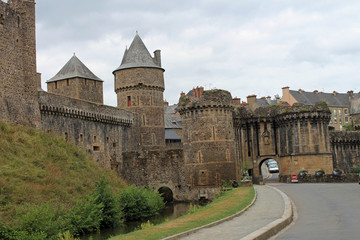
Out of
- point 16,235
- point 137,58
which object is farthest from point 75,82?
point 16,235

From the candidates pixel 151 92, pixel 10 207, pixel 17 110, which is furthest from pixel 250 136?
pixel 10 207

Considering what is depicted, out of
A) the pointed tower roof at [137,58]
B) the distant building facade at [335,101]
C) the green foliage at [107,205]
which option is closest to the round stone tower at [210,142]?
the pointed tower roof at [137,58]

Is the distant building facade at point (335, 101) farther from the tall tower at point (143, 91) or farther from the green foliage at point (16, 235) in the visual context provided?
the green foliage at point (16, 235)

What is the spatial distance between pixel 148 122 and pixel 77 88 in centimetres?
733

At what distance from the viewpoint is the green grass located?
70.9 feet

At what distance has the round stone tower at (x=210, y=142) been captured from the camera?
3612 cm

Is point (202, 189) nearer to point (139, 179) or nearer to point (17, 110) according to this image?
point (139, 179)

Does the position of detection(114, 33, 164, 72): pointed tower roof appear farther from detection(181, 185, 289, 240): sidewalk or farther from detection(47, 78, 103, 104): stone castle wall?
detection(181, 185, 289, 240): sidewalk

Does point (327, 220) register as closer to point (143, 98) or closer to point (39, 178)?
point (39, 178)

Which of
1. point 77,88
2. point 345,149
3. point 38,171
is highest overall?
point 77,88

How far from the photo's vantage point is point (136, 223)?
27297mm

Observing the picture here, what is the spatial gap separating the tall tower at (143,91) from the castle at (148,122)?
0.31 feet

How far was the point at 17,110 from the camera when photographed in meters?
28.8

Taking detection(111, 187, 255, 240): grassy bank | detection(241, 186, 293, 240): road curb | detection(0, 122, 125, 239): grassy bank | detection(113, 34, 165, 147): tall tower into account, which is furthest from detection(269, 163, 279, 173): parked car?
detection(241, 186, 293, 240): road curb
